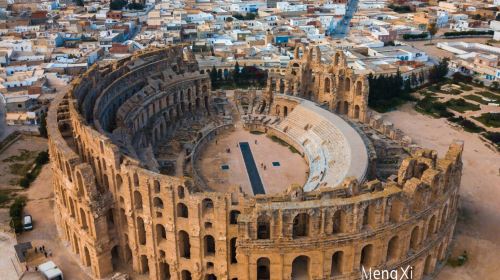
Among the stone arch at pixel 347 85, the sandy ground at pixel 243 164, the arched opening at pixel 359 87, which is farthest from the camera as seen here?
the stone arch at pixel 347 85

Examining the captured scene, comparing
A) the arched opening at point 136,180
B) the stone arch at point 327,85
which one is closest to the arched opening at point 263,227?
the arched opening at point 136,180

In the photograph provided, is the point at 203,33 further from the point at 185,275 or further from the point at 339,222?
the point at 339,222

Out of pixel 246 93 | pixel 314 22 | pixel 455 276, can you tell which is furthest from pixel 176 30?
pixel 455 276

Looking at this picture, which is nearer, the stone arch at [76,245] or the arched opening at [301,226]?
the arched opening at [301,226]

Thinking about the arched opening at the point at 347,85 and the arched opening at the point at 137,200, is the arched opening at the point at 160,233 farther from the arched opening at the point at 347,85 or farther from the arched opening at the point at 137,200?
the arched opening at the point at 347,85

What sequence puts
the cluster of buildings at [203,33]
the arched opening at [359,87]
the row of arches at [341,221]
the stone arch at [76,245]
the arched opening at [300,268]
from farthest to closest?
1. the cluster of buildings at [203,33]
2. the arched opening at [359,87]
3. the stone arch at [76,245]
4. the arched opening at [300,268]
5. the row of arches at [341,221]

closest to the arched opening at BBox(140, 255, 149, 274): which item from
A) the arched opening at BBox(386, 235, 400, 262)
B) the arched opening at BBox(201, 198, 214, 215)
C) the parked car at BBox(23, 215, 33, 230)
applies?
the arched opening at BBox(201, 198, 214, 215)
